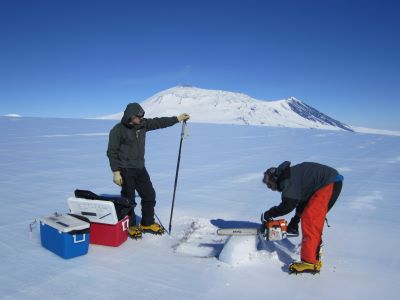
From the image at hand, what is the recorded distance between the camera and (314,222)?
3.33 meters

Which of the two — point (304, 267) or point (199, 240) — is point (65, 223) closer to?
point (199, 240)

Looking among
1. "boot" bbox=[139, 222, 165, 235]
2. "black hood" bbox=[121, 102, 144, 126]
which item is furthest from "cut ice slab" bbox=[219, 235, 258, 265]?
"black hood" bbox=[121, 102, 144, 126]

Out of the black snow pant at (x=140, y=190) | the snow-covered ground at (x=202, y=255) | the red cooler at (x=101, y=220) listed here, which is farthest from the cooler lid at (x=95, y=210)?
the black snow pant at (x=140, y=190)

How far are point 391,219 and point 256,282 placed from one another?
3.47 metres

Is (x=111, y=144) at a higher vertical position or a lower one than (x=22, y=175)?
higher

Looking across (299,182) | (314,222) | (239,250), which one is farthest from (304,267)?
(299,182)

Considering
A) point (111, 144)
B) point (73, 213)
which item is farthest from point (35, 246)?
point (111, 144)

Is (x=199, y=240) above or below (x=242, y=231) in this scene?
below

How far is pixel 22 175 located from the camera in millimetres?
8109

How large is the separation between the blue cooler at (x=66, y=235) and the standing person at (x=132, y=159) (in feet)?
2.40

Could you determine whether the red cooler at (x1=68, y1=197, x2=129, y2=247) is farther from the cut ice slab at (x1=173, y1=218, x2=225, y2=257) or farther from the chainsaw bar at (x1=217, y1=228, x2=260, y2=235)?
the chainsaw bar at (x1=217, y1=228, x2=260, y2=235)

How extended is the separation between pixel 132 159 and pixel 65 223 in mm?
1128

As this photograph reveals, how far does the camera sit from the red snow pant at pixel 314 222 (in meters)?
3.34

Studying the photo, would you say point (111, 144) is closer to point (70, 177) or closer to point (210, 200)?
point (210, 200)
